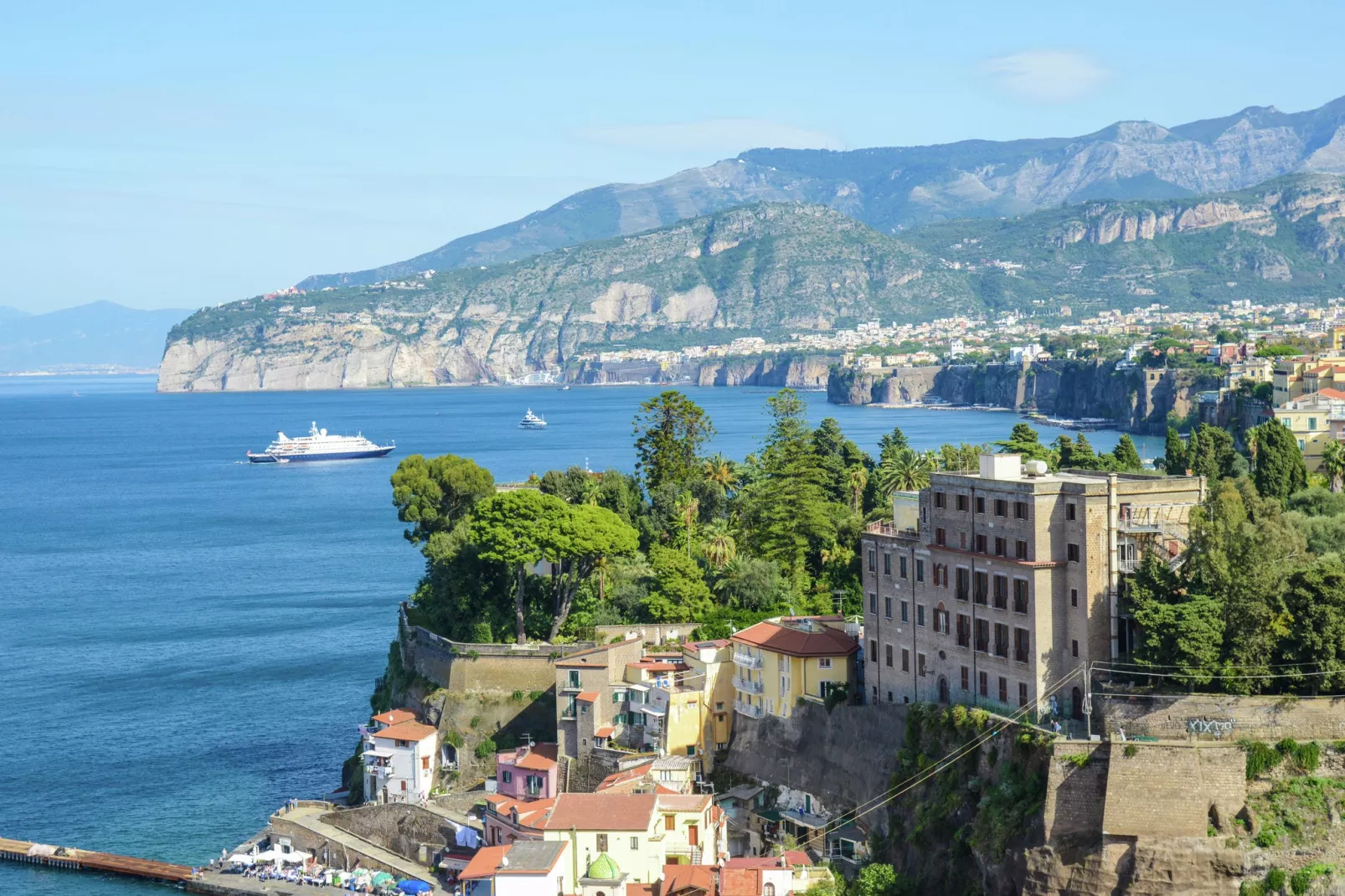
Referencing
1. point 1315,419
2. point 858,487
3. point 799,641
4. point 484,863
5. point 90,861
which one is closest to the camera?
point 484,863

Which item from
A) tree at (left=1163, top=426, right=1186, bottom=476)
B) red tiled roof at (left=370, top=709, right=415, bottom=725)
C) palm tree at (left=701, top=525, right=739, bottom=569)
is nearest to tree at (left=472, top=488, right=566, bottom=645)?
red tiled roof at (left=370, top=709, right=415, bottom=725)

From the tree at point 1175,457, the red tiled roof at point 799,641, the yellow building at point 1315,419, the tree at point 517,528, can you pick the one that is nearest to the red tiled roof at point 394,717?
the tree at point 517,528

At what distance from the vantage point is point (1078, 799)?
37.5m

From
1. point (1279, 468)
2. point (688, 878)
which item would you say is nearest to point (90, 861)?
point (688, 878)

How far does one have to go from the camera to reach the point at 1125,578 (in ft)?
132

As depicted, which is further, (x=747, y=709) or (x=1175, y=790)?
(x=747, y=709)

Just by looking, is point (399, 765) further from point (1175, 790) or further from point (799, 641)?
point (1175, 790)

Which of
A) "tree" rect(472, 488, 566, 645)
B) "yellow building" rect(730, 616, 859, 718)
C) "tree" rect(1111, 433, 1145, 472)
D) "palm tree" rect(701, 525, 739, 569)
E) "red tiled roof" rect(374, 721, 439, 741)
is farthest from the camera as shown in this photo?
"tree" rect(1111, 433, 1145, 472)

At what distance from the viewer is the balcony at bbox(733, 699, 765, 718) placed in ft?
165

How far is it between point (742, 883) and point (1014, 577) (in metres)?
10.2

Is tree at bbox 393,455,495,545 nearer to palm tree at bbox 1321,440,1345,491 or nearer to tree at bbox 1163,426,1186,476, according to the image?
tree at bbox 1163,426,1186,476

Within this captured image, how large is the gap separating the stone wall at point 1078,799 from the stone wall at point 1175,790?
388mm

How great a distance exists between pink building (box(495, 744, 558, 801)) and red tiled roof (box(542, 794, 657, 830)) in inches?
185

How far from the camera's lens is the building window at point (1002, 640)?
138 feet
